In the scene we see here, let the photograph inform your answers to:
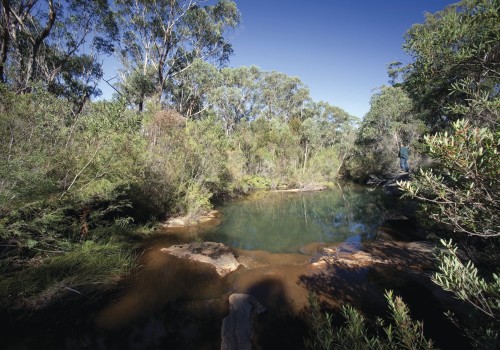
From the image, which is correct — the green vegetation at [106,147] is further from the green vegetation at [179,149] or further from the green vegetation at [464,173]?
the green vegetation at [464,173]

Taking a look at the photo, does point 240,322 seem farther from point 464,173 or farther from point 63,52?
point 63,52

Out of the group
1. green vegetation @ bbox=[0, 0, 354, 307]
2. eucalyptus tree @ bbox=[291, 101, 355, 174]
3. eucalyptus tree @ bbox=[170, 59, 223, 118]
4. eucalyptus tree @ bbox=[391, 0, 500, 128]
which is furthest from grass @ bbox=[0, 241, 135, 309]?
eucalyptus tree @ bbox=[291, 101, 355, 174]

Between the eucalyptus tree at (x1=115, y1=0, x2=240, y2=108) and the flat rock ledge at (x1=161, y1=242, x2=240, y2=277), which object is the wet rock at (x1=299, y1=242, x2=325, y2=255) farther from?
the eucalyptus tree at (x1=115, y1=0, x2=240, y2=108)

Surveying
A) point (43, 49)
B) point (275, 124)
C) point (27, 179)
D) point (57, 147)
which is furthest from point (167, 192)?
point (275, 124)

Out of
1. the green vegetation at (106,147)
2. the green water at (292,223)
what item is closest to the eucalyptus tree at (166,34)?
the green vegetation at (106,147)

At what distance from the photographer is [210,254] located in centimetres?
749

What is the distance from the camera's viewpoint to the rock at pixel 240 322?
4.05 meters

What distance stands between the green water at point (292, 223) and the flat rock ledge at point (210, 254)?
1.84m

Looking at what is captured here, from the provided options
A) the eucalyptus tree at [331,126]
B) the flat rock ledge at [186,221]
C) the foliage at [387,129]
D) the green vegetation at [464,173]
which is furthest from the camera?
the eucalyptus tree at [331,126]

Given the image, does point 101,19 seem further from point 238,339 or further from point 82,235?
point 238,339

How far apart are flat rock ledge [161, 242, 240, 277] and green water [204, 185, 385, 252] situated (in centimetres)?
184

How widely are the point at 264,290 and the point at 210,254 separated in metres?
2.38

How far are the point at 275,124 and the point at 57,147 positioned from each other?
92.2ft

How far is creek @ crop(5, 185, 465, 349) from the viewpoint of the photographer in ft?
14.2
